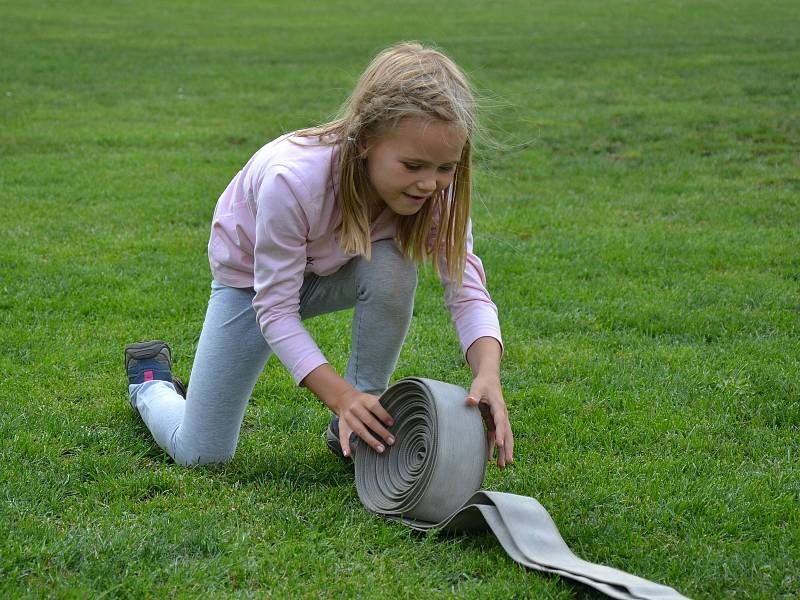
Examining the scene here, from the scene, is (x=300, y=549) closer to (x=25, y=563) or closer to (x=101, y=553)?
(x=101, y=553)

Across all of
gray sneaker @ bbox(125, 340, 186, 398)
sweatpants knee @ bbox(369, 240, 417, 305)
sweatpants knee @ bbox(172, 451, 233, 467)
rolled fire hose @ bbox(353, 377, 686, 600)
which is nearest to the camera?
rolled fire hose @ bbox(353, 377, 686, 600)

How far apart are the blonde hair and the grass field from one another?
0.74 ft

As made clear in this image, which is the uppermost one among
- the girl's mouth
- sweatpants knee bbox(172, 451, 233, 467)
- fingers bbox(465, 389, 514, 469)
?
the girl's mouth

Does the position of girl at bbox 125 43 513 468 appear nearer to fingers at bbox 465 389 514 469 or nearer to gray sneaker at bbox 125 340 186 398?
fingers at bbox 465 389 514 469

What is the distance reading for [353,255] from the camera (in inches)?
130

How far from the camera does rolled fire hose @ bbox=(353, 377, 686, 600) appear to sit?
9.27ft

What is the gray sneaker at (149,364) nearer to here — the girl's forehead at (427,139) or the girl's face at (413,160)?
the girl's face at (413,160)

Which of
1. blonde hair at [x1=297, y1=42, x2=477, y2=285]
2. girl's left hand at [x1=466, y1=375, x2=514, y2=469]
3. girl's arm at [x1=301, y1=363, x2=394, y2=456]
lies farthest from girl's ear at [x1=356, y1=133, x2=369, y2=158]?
girl's left hand at [x1=466, y1=375, x2=514, y2=469]

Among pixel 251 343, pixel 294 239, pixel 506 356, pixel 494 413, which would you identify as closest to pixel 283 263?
pixel 294 239

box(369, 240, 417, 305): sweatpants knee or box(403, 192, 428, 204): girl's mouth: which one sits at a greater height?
box(403, 192, 428, 204): girl's mouth

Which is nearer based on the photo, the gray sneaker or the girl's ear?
the girl's ear

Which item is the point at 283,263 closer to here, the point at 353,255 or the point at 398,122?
the point at 353,255

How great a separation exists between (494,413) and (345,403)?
0.44m

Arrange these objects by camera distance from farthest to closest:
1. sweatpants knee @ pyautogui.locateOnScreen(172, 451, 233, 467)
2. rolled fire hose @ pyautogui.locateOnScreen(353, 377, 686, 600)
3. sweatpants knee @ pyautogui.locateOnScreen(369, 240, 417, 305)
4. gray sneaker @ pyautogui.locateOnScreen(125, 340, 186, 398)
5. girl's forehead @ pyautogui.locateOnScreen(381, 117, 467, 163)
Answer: gray sneaker @ pyautogui.locateOnScreen(125, 340, 186, 398) < sweatpants knee @ pyautogui.locateOnScreen(172, 451, 233, 467) < sweatpants knee @ pyautogui.locateOnScreen(369, 240, 417, 305) < girl's forehead @ pyautogui.locateOnScreen(381, 117, 467, 163) < rolled fire hose @ pyautogui.locateOnScreen(353, 377, 686, 600)
